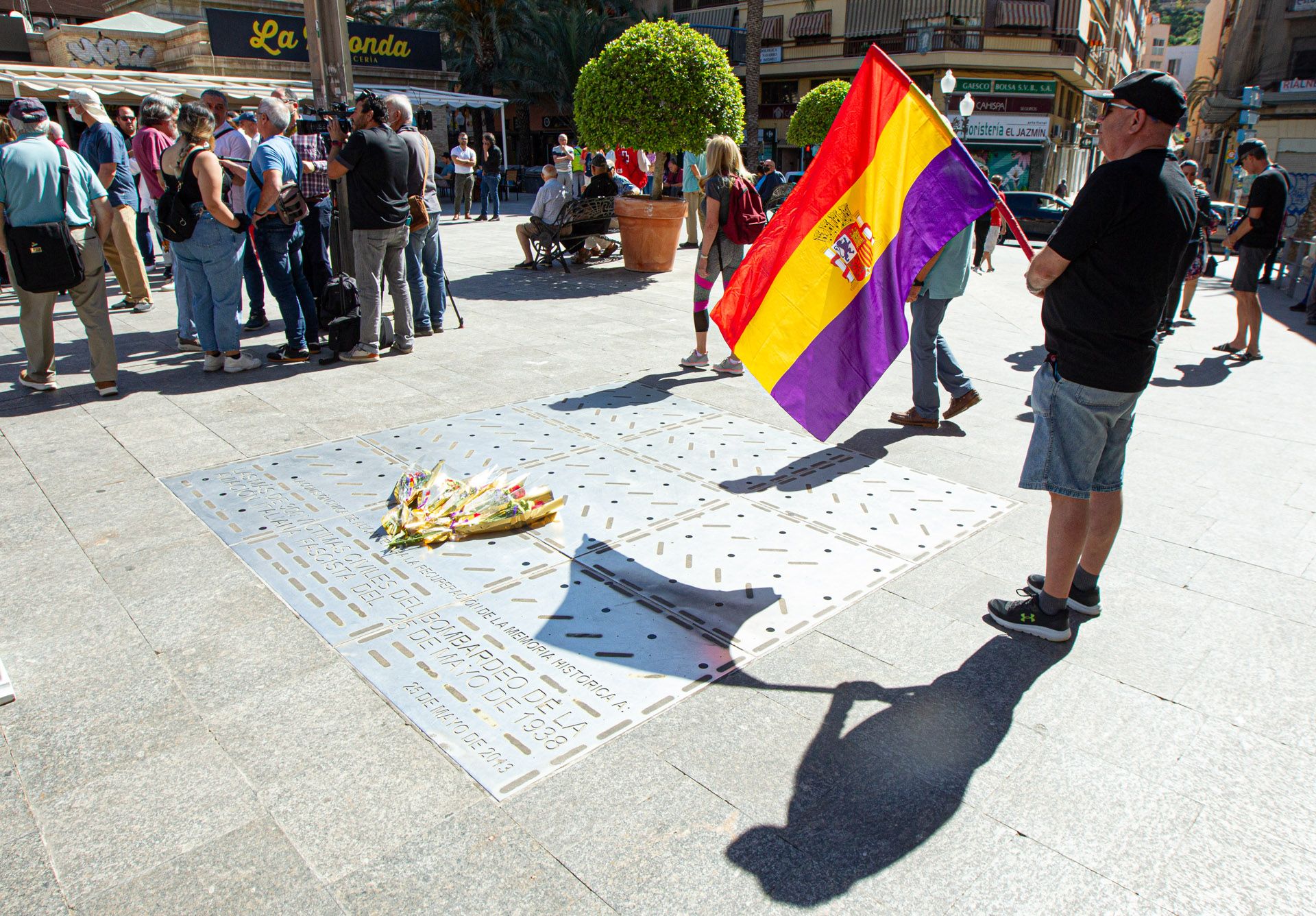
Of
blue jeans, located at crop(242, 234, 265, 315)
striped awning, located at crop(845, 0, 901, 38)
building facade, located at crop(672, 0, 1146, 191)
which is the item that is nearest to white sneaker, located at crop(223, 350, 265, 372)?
blue jeans, located at crop(242, 234, 265, 315)

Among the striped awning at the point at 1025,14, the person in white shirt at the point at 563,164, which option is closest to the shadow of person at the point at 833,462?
the person in white shirt at the point at 563,164

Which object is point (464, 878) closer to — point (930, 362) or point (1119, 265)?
point (1119, 265)

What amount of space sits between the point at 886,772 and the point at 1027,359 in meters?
6.20

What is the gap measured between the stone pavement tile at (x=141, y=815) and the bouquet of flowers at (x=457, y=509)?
1553 millimetres

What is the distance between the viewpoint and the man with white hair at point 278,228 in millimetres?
6781

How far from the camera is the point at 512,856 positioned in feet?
7.67

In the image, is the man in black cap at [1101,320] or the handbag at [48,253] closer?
the man in black cap at [1101,320]

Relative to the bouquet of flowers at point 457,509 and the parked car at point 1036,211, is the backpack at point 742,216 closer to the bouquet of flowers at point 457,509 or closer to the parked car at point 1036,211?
the bouquet of flowers at point 457,509

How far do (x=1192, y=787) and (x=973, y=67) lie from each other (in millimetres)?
38075

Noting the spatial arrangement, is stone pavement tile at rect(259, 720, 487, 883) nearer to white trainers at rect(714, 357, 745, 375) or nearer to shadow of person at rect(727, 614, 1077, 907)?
shadow of person at rect(727, 614, 1077, 907)

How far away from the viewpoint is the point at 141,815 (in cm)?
246

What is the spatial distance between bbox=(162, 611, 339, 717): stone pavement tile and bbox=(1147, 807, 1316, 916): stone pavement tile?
2669 mm

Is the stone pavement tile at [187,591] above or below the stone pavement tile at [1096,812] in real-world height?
above

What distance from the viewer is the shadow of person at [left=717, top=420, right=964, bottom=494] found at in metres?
4.88
